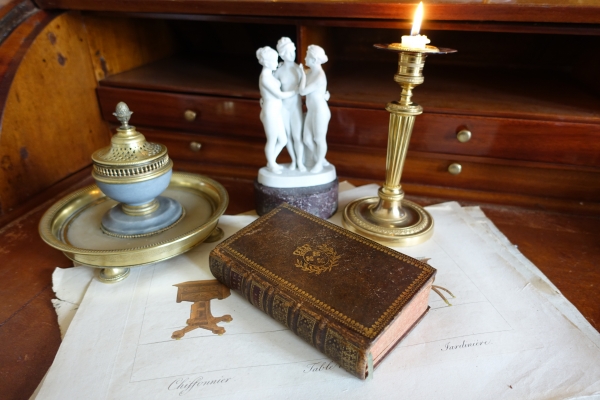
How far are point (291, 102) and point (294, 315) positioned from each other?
0.42 m

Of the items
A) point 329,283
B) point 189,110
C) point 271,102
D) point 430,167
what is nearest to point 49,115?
point 189,110

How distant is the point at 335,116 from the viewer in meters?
0.89

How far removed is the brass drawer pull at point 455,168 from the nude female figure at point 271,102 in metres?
0.38

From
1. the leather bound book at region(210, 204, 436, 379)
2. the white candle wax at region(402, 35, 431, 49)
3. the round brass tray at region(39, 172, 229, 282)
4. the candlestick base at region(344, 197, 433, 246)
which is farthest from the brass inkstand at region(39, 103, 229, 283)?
the white candle wax at region(402, 35, 431, 49)

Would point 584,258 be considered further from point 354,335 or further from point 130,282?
point 130,282

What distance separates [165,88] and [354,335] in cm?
75

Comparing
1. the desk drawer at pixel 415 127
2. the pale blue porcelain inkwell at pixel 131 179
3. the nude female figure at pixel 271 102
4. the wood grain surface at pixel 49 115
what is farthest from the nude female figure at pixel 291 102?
the wood grain surface at pixel 49 115

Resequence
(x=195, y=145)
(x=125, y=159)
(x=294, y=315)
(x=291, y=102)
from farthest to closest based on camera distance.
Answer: (x=195, y=145), (x=291, y=102), (x=125, y=159), (x=294, y=315)

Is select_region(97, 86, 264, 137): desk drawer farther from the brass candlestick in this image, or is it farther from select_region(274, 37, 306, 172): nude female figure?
the brass candlestick

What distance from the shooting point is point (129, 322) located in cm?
61

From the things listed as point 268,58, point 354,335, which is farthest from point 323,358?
point 268,58

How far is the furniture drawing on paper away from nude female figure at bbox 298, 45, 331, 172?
4.5 inches

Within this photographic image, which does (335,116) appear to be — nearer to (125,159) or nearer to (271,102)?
(271,102)

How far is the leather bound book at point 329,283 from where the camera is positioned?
515 mm
